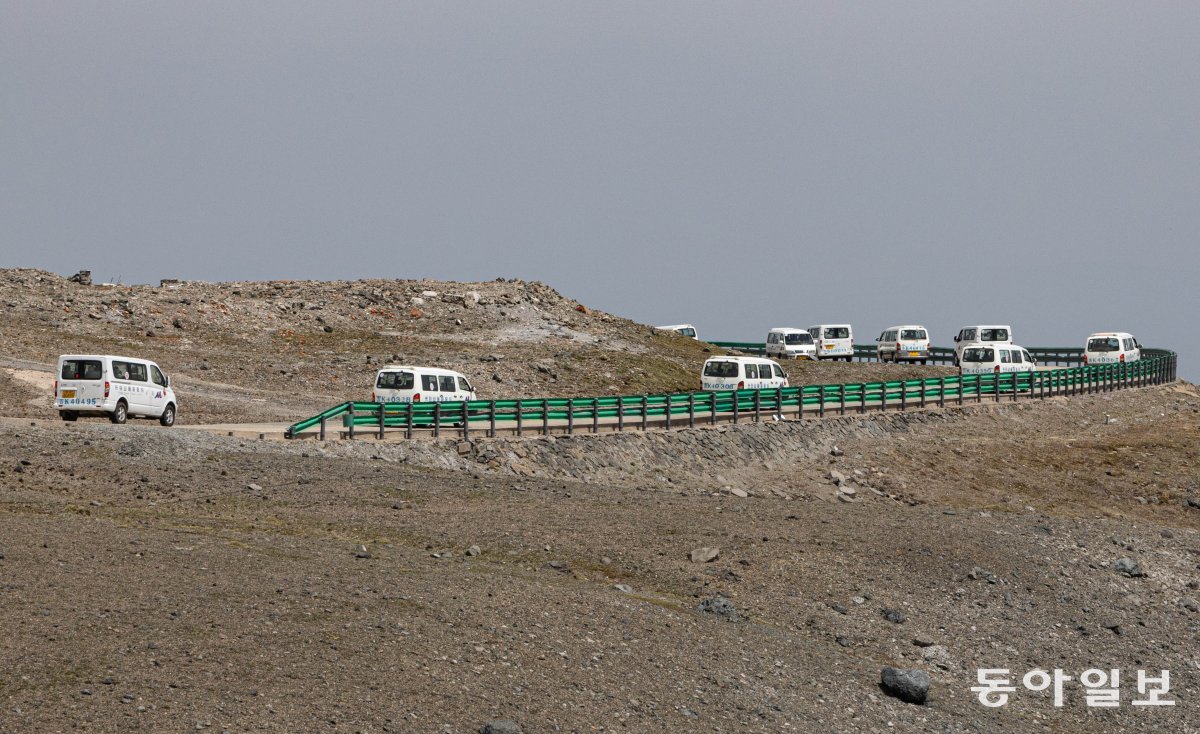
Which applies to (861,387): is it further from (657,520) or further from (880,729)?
(880,729)

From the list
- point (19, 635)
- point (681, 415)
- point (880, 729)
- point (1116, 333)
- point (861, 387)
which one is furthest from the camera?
point (1116, 333)

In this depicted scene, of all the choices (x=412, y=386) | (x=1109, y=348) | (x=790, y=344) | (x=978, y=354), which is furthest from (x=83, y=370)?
(x=1109, y=348)

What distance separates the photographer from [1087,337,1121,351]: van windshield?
72.6m

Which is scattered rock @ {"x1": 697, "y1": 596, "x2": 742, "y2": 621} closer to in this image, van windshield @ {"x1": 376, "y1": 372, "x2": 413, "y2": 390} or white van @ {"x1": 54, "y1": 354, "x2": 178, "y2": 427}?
van windshield @ {"x1": 376, "y1": 372, "x2": 413, "y2": 390}

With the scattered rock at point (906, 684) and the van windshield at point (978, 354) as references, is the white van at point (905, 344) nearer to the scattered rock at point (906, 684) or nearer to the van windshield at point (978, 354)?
the van windshield at point (978, 354)

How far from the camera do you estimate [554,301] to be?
293 ft

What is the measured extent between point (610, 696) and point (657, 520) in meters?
11.0

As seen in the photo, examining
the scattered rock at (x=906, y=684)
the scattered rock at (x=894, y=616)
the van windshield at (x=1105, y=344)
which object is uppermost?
the van windshield at (x=1105, y=344)

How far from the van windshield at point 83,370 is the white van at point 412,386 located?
7.72 meters

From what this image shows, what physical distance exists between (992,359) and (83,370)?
42.4 meters

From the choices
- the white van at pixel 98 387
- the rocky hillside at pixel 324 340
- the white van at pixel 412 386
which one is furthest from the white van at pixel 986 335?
the white van at pixel 98 387

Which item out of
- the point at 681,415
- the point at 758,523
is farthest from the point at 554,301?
the point at 758,523

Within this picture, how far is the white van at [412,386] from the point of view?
39.8 meters

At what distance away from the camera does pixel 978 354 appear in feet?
210
